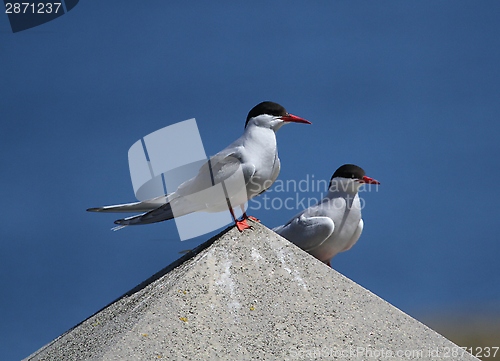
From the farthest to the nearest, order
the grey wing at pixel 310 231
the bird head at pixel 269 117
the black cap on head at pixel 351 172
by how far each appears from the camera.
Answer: the black cap on head at pixel 351 172 < the grey wing at pixel 310 231 < the bird head at pixel 269 117

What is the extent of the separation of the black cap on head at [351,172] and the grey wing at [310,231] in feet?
2.32

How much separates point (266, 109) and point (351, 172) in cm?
222

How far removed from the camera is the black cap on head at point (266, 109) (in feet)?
24.1

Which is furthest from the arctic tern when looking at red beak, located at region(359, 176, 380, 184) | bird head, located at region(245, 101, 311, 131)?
bird head, located at region(245, 101, 311, 131)

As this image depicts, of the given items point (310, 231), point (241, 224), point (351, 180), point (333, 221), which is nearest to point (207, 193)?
point (241, 224)

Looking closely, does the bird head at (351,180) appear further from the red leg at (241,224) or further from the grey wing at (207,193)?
the red leg at (241,224)

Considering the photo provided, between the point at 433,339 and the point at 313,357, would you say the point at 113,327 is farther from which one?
the point at 433,339

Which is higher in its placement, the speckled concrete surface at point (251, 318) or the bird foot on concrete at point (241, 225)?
the bird foot on concrete at point (241, 225)

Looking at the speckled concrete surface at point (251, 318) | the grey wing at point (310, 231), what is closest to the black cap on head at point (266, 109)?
the speckled concrete surface at point (251, 318)

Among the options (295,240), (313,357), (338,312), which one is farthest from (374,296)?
(295,240)

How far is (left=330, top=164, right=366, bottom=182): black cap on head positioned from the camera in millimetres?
9234

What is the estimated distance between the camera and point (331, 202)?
9117 mm

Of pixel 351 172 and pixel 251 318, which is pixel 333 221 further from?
pixel 251 318

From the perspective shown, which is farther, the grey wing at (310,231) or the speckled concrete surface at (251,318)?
the grey wing at (310,231)
